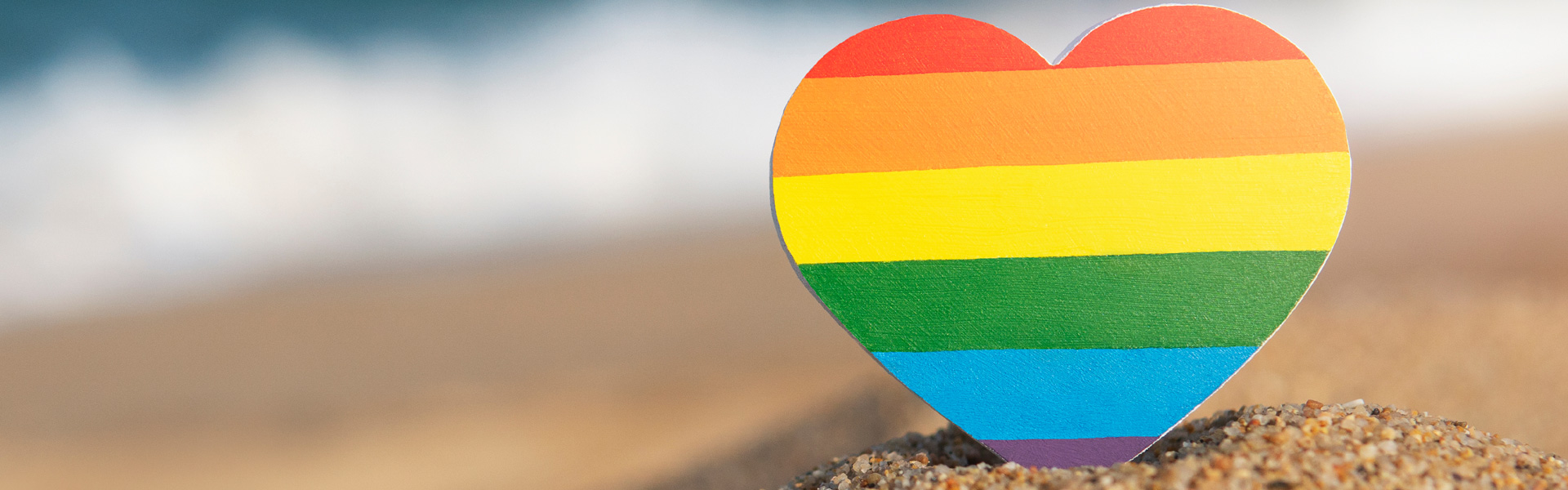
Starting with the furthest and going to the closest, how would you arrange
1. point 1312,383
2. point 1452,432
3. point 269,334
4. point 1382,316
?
point 269,334
point 1382,316
point 1312,383
point 1452,432

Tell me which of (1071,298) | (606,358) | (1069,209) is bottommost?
(1071,298)

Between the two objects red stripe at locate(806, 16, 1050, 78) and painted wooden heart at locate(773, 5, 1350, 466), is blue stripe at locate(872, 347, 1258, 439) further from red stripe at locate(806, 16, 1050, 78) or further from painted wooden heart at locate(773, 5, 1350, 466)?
red stripe at locate(806, 16, 1050, 78)

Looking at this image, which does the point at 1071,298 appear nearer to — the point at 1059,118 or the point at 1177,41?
the point at 1059,118

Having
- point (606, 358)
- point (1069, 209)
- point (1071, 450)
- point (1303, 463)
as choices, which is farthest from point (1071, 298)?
point (606, 358)

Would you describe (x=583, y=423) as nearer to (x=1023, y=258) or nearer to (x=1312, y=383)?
(x=1023, y=258)

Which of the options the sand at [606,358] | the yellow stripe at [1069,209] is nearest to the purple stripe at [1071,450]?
the yellow stripe at [1069,209]

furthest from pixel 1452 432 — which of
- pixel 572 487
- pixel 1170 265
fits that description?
pixel 572 487

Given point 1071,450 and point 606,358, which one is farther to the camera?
point 606,358
